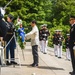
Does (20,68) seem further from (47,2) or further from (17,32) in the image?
(47,2)

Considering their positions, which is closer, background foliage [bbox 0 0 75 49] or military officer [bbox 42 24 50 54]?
military officer [bbox 42 24 50 54]

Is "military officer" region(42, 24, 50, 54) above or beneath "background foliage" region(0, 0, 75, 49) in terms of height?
beneath

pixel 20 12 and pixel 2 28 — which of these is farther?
pixel 20 12

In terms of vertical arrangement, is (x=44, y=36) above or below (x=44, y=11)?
below

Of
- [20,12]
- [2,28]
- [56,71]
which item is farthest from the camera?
[20,12]

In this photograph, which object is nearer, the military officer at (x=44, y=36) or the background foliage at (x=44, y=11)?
the military officer at (x=44, y=36)

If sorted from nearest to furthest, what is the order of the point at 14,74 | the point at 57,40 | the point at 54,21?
the point at 14,74 < the point at 57,40 < the point at 54,21

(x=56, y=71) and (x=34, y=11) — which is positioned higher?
(x=34, y=11)

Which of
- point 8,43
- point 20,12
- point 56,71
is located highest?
point 20,12

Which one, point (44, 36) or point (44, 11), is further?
point (44, 11)

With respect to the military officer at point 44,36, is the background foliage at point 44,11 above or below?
above

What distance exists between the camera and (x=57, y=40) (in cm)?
1825

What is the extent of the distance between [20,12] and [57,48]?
25432mm

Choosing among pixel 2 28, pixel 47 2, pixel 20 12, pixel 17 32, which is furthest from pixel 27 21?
pixel 2 28
